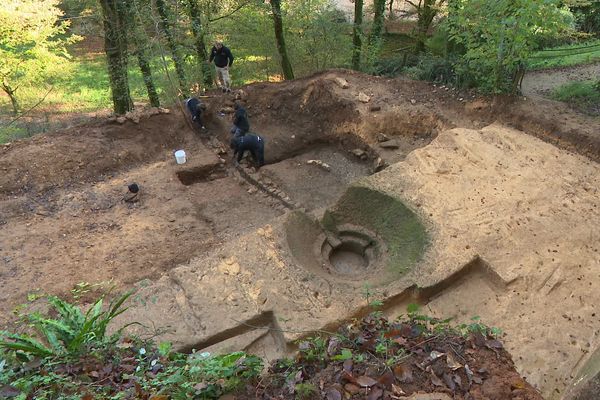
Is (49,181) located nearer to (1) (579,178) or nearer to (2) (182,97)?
(2) (182,97)

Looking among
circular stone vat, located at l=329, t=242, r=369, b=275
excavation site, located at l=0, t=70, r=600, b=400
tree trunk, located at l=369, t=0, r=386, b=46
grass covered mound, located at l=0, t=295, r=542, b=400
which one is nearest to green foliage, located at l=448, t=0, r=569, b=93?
excavation site, located at l=0, t=70, r=600, b=400

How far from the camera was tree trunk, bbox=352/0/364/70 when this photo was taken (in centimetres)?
1333

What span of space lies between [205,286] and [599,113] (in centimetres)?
911

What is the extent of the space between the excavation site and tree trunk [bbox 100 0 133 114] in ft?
5.73

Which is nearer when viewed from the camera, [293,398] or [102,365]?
[293,398]

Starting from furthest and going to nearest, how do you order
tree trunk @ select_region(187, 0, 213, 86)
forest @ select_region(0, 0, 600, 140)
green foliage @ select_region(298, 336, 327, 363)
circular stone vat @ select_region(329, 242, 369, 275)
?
tree trunk @ select_region(187, 0, 213, 86) → forest @ select_region(0, 0, 600, 140) → circular stone vat @ select_region(329, 242, 369, 275) → green foliage @ select_region(298, 336, 327, 363)

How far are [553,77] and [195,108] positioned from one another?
10413 mm

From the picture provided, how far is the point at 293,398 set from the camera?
2799mm

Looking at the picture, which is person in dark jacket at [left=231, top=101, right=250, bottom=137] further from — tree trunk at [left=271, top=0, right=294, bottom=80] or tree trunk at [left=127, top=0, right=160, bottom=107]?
tree trunk at [left=271, top=0, right=294, bottom=80]

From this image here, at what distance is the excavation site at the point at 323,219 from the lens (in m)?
5.49

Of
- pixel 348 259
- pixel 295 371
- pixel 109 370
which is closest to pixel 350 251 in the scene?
pixel 348 259

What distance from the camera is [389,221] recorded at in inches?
295

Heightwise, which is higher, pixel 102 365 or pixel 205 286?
pixel 102 365

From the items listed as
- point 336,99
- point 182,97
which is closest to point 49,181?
point 182,97
